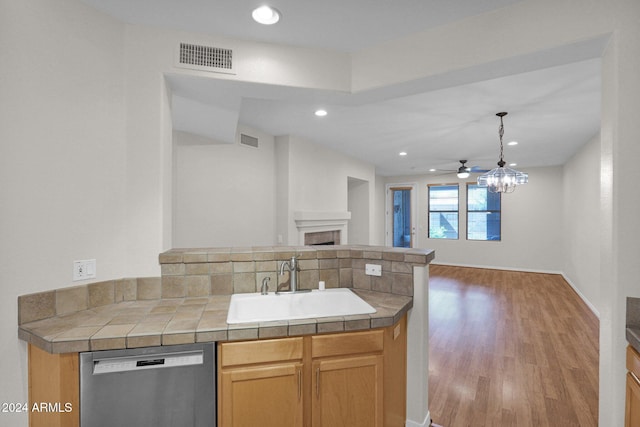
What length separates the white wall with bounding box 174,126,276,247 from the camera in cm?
347

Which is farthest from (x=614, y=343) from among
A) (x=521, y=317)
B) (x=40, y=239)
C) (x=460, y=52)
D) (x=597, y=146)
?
(x=597, y=146)

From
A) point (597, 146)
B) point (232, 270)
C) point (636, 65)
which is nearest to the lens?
point (636, 65)


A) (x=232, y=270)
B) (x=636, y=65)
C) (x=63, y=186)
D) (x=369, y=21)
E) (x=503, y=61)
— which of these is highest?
(x=369, y=21)

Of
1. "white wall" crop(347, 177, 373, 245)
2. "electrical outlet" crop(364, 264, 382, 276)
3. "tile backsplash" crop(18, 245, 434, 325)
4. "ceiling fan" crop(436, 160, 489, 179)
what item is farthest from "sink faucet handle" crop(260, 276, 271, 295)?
"white wall" crop(347, 177, 373, 245)

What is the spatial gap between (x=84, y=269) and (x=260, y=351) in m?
1.11

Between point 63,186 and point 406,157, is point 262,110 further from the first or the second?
point 406,157

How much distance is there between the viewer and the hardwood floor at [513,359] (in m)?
2.26

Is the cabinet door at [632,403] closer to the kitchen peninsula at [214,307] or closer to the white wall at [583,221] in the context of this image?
the kitchen peninsula at [214,307]

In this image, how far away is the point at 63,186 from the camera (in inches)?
63.7

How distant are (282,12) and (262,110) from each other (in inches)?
67.7

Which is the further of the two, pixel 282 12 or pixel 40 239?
pixel 282 12

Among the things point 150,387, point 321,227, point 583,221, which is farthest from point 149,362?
point 583,221

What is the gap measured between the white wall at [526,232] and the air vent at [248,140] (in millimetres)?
5867

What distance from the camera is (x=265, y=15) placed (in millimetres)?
1742
